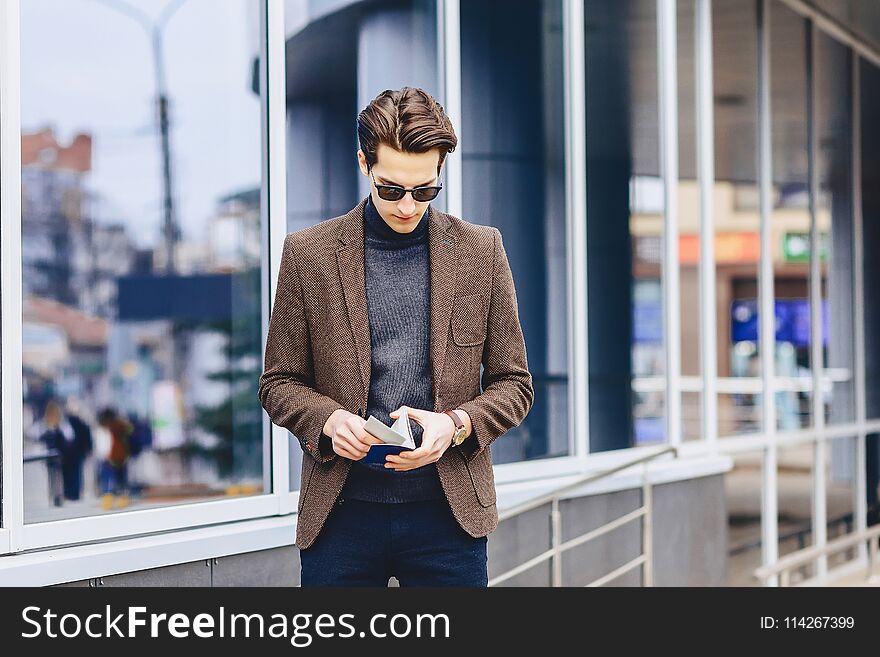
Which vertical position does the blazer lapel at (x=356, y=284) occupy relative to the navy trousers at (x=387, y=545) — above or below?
above

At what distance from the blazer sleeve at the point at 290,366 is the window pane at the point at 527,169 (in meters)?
2.69

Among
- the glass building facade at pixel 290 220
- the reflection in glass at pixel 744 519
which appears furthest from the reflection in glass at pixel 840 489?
the reflection in glass at pixel 744 519

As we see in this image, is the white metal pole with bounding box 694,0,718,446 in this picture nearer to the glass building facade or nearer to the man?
the glass building facade

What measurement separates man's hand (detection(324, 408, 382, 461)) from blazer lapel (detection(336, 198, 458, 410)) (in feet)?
0.41

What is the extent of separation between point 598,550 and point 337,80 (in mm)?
2536

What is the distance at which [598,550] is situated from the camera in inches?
216

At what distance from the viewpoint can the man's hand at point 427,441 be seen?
204 centimetres

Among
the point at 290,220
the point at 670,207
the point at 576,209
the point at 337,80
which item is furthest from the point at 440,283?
the point at 670,207

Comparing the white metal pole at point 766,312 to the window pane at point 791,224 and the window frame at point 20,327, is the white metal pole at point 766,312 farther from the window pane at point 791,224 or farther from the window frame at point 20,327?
the window frame at point 20,327

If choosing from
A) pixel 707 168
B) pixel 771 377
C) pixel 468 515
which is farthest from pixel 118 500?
pixel 771 377

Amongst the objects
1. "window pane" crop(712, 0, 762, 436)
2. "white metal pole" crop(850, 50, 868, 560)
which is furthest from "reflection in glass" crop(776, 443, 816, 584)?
"white metal pole" crop(850, 50, 868, 560)

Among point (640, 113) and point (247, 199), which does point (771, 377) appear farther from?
point (247, 199)

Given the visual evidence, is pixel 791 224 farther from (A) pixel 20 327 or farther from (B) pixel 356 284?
(B) pixel 356 284

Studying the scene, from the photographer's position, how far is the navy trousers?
2197 mm
